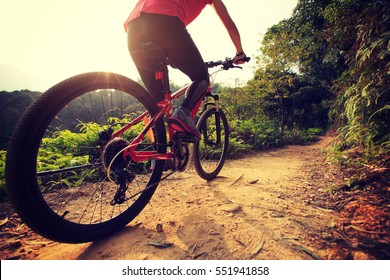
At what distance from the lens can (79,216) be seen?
1.98 metres

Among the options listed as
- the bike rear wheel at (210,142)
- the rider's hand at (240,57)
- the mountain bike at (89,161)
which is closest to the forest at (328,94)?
the bike rear wheel at (210,142)

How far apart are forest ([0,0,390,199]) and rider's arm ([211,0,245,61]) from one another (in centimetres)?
182

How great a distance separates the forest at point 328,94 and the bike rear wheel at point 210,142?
0.73 metres

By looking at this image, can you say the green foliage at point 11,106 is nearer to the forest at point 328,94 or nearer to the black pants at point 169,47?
the forest at point 328,94

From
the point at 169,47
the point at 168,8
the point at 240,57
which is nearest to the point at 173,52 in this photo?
the point at 169,47

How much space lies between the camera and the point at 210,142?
10.5 feet

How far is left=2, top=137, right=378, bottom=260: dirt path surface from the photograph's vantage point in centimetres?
137

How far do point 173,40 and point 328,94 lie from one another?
21972 mm

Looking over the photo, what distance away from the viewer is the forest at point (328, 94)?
105 inches

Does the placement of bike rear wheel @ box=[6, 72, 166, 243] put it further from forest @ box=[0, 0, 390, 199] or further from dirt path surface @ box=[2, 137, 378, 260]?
forest @ box=[0, 0, 390, 199]

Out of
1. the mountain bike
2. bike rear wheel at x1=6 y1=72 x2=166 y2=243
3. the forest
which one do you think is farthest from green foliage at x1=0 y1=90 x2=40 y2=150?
the mountain bike

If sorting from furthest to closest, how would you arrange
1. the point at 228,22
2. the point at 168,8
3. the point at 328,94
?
the point at 328,94, the point at 228,22, the point at 168,8

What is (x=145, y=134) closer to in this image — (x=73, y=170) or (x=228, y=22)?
(x=73, y=170)
